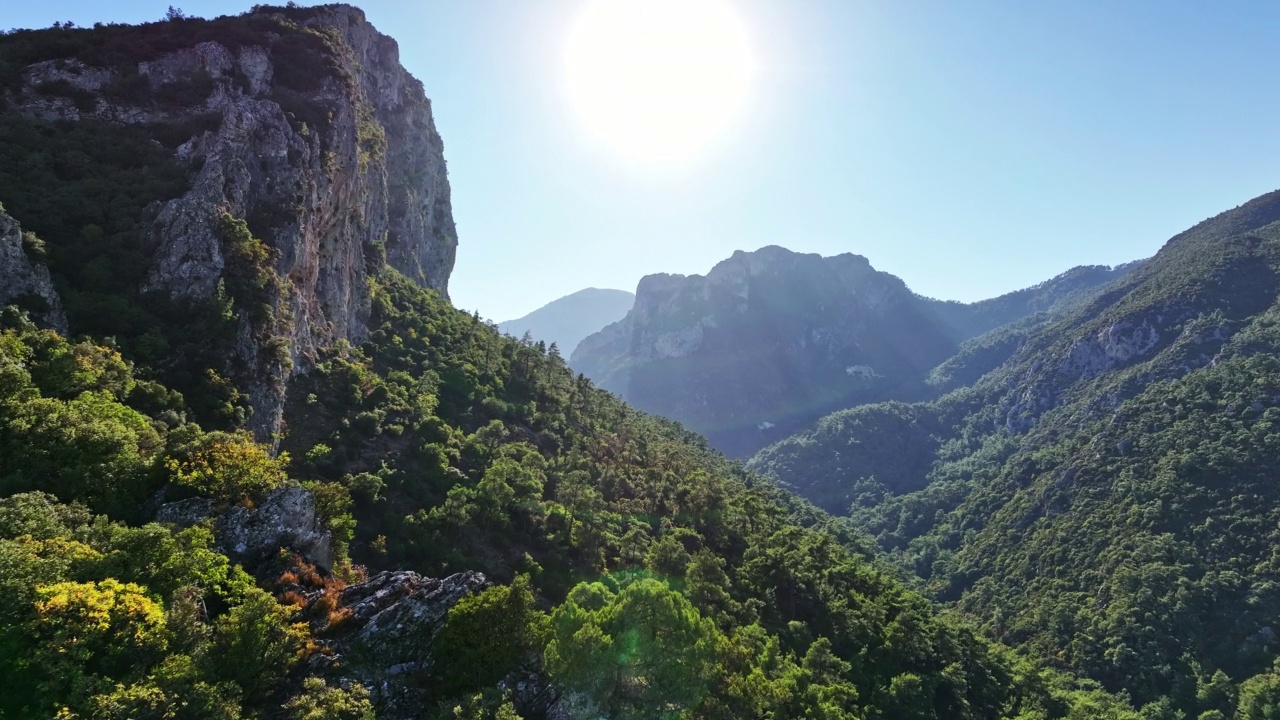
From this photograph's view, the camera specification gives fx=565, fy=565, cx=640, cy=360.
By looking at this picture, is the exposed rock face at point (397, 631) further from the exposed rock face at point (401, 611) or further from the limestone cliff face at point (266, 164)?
the limestone cliff face at point (266, 164)

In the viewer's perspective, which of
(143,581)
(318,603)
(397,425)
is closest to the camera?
(143,581)

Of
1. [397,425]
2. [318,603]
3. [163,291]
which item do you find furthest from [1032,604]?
[163,291]

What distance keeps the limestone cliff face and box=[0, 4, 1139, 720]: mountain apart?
0.36m

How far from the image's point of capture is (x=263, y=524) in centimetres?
2944

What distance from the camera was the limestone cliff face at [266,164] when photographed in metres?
48.8

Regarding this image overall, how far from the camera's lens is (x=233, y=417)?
4272cm

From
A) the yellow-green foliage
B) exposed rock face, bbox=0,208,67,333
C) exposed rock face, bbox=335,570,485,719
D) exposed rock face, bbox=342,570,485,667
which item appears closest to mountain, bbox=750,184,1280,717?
exposed rock face, bbox=342,570,485,667

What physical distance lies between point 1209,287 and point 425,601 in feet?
763

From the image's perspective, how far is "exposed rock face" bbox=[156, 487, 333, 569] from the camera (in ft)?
92.1

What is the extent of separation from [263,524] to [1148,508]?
142665mm

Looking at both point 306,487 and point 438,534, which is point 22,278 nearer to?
point 306,487

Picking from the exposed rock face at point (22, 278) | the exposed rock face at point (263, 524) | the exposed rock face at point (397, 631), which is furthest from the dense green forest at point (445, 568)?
the exposed rock face at point (22, 278)

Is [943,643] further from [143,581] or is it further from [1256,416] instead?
[1256,416]

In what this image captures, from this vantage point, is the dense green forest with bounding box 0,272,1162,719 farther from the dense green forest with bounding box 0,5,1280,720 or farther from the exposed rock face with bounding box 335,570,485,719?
the exposed rock face with bounding box 335,570,485,719
